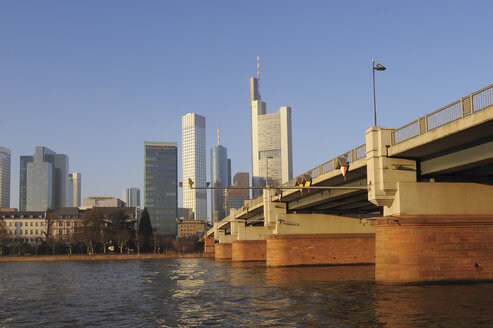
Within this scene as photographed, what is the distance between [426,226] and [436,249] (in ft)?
4.45

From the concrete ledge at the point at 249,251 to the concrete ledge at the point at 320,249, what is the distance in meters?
24.0

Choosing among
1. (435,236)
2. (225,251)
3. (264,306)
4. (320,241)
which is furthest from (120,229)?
(264,306)

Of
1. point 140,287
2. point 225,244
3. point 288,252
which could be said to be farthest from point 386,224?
point 225,244

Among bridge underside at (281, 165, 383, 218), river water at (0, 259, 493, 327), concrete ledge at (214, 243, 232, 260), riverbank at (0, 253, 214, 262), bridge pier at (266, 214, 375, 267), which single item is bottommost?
riverbank at (0, 253, 214, 262)

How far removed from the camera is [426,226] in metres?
30.7

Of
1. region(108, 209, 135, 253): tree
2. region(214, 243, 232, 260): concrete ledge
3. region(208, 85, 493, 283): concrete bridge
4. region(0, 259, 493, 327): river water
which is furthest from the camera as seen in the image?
region(108, 209, 135, 253): tree

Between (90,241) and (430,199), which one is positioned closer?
(430,199)

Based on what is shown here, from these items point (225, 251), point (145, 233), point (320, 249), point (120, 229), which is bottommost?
point (225, 251)

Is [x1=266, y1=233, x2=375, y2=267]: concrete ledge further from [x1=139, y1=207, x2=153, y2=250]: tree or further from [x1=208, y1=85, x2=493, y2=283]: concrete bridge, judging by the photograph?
[x1=139, y1=207, x2=153, y2=250]: tree

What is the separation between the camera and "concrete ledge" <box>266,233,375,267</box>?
57.0 metres

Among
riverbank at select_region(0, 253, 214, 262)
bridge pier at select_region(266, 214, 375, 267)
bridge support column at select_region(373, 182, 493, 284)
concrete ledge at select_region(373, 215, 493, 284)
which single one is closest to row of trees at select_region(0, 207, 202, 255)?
riverbank at select_region(0, 253, 214, 262)

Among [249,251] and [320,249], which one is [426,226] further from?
[249,251]

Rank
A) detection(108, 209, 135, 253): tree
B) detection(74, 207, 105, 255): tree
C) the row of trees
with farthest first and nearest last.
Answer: detection(108, 209, 135, 253): tree → detection(74, 207, 105, 255): tree → the row of trees

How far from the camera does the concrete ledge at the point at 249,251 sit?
81562 millimetres
